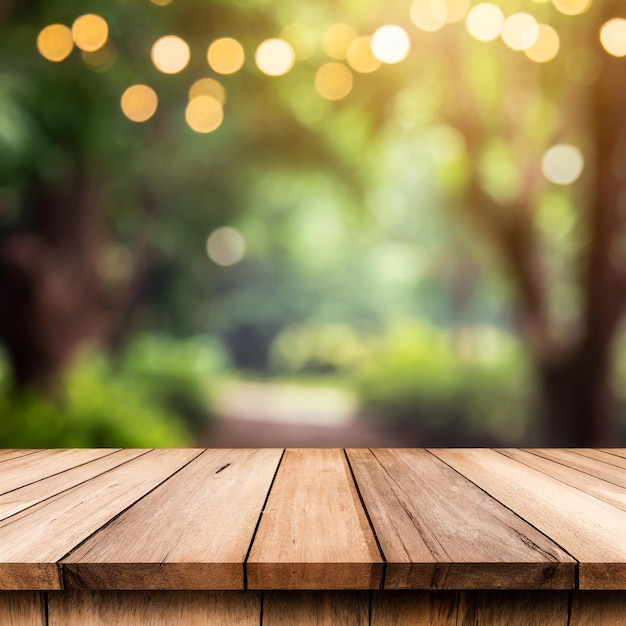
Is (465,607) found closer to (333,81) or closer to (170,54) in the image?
(333,81)

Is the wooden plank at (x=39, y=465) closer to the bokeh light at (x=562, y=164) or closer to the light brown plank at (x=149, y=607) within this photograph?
the light brown plank at (x=149, y=607)

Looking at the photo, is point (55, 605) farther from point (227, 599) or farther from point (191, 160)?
point (191, 160)

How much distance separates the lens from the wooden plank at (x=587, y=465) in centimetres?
104

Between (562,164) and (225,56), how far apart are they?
2084 millimetres

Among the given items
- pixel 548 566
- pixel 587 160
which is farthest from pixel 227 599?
pixel 587 160

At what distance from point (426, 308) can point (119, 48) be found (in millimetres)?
2382

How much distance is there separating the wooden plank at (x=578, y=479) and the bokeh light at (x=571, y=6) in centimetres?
300

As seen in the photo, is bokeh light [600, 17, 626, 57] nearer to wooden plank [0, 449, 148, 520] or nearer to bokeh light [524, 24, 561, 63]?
bokeh light [524, 24, 561, 63]

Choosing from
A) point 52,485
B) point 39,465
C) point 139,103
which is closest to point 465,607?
point 52,485

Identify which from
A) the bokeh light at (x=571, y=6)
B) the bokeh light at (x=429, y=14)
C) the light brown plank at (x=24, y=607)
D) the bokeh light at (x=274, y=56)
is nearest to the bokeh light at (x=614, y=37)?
the bokeh light at (x=571, y=6)

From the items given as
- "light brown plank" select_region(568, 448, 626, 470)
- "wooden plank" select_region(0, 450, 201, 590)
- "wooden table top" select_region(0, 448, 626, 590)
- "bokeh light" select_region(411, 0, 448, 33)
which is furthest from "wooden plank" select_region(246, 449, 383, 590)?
"bokeh light" select_region(411, 0, 448, 33)

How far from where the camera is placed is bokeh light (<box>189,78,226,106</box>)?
11.7 ft

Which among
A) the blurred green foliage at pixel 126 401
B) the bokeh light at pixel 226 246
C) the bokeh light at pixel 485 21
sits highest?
the bokeh light at pixel 485 21

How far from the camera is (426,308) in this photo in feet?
12.4
